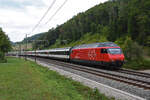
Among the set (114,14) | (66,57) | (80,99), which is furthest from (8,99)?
(114,14)

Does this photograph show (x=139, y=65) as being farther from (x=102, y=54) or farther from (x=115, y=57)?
(x=102, y=54)

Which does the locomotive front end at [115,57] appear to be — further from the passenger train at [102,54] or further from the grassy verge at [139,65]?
the grassy verge at [139,65]

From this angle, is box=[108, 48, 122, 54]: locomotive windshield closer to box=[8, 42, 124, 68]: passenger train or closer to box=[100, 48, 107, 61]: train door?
box=[8, 42, 124, 68]: passenger train

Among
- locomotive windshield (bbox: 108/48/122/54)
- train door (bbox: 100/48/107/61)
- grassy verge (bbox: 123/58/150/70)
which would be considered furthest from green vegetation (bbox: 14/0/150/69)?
train door (bbox: 100/48/107/61)

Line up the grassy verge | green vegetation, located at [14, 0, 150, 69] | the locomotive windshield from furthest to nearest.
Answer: green vegetation, located at [14, 0, 150, 69] < the grassy verge < the locomotive windshield

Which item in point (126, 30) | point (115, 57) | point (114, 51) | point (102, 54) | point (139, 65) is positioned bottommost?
point (139, 65)

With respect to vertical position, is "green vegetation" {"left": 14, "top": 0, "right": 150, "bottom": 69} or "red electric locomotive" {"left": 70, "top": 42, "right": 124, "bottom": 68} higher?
"green vegetation" {"left": 14, "top": 0, "right": 150, "bottom": 69}

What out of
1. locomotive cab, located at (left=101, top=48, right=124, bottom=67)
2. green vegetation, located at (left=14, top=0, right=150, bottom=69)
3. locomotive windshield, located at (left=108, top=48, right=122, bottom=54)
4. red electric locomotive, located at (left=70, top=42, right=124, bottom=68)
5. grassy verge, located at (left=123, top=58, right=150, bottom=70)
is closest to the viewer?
locomotive cab, located at (left=101, top=48, right=124, bottom=67)

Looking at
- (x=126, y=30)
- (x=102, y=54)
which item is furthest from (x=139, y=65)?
(x=126, y=30)

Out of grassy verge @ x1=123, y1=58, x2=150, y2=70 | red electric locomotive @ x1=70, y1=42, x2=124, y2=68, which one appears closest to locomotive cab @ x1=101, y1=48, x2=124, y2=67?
red electric locomotive @ x1=70, y1=42, x2=124, y2=68

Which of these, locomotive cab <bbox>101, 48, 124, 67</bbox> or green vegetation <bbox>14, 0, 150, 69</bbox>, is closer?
locomotive cab <bbox>101, 48, 124, 67</bbox>

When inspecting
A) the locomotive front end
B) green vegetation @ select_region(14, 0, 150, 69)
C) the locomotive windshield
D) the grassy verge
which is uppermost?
green vegetation @ select_region(14, 0, 150, 69)

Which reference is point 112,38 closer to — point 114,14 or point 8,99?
point 114,14

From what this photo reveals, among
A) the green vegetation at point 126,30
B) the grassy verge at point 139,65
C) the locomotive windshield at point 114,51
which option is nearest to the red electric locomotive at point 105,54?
the locomotive windshield at point 114,51
